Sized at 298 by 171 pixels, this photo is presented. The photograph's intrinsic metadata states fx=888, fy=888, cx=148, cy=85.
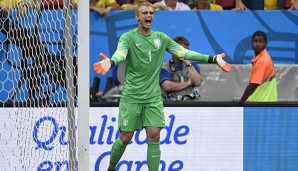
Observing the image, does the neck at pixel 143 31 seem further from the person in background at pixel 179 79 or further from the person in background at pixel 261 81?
the person in background at pixel 261 81

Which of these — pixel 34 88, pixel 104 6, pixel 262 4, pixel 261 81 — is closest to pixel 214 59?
pixel 34 88

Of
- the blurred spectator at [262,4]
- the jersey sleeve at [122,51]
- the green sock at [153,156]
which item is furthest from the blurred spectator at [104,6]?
the green sock at [153,156]

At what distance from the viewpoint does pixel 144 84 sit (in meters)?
9.73

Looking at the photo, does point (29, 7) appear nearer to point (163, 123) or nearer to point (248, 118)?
point (163, 123)

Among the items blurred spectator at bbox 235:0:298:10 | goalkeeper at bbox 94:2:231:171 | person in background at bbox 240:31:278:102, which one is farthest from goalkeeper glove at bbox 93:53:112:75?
blurred spectator at bbox 235:0:298:10

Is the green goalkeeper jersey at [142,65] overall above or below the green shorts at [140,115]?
above

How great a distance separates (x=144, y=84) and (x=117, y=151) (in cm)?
82

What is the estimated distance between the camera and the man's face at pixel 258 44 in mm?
11891

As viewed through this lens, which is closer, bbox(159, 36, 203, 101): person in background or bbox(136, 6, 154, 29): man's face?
bbox(136, 6, 154, 29): man's face

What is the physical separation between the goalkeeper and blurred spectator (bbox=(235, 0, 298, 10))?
10.7 ft

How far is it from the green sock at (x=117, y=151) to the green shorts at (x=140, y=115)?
171 millimetres

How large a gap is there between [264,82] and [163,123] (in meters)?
2.35

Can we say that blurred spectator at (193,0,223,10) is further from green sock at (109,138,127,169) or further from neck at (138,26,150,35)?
green sock at (109,138,127,169)

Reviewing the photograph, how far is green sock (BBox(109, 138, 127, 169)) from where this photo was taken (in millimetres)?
9852
